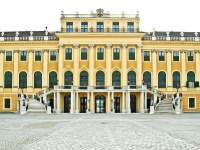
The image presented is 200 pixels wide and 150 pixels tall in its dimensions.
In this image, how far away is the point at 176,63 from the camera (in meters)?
60.0

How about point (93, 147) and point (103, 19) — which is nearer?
point (93, 147)

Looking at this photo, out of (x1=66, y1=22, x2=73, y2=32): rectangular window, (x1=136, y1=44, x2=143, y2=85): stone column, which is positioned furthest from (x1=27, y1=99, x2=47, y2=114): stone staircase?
(x1=136, y1=44, x2=143, y2=85): stone column

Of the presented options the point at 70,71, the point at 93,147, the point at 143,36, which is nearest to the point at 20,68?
the point at 70,71

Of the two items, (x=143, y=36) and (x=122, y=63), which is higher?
(x=143, y=36)

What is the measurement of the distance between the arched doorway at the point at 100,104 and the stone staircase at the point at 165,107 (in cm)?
881

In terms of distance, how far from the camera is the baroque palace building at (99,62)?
58438 millimetres

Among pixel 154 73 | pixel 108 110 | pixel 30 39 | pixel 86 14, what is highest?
pixel 86 14

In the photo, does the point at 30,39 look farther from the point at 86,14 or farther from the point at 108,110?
the point at 108,110

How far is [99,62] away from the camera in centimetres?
5897

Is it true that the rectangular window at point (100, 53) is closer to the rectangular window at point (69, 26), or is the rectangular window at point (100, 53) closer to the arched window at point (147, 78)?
the rectangular window at point (69, 26)

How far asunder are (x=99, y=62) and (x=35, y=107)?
12214 mm

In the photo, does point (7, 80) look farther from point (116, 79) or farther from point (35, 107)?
point (116, 79)

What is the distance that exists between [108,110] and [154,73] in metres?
9.39

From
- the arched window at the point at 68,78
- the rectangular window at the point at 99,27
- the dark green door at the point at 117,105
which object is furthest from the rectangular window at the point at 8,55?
the dark green door at the point at 117,105
